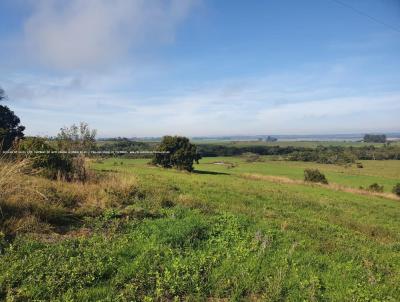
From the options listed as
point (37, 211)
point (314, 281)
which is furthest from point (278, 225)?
point (37, 211)

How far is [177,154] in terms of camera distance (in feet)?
196

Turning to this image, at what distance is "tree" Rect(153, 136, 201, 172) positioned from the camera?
5950cm

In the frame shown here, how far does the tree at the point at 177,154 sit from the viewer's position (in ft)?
195

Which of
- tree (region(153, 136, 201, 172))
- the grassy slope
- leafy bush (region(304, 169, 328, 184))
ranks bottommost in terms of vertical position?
the grassy slope

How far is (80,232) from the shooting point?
Answer: 7.40 m

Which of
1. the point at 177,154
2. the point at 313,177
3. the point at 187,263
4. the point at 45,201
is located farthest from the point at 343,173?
the point at 187,263

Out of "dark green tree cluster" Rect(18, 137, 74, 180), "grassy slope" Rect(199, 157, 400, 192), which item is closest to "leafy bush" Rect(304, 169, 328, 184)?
"grassy slope" Rect(199, 157, 400, 192)

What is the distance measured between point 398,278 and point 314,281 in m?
2.07

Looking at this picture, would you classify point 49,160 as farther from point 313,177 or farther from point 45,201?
point 313,177

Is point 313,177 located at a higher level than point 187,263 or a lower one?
lower

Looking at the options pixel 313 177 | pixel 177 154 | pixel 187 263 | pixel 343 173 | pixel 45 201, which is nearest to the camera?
pixel 187 263

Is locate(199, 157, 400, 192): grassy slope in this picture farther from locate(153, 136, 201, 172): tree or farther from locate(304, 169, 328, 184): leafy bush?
locate(153, 136, 201, 172): tree

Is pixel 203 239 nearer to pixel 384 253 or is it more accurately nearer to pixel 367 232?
pixel 384 253

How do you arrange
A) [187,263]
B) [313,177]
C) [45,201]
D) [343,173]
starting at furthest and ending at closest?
[343,173], [313,177], [45,201], [187,263]
